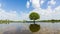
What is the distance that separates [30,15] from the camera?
125 ft

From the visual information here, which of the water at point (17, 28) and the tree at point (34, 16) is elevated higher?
the tree at point (34, 16)

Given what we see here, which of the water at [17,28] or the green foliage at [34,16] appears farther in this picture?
the green foliage at [34,16]

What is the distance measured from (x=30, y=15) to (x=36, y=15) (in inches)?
75.0

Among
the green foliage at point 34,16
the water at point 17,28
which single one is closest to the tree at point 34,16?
the green foliage at point 34,16

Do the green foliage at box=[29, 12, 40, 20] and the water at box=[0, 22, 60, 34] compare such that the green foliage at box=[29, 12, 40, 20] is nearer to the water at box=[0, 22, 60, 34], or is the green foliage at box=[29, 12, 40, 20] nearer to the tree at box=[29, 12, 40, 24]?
the tree at box=[29, 12, 40, 24]

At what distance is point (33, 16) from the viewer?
125 feet

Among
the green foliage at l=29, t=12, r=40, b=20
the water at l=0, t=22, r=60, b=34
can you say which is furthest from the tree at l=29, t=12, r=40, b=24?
the water at l=0, t=22, r=60, b=34

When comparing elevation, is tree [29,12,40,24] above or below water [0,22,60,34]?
above

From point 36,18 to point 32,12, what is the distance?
224 cm

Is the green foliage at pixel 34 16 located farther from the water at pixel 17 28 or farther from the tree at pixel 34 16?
the water at pixel 17 28

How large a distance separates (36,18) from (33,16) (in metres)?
1.11

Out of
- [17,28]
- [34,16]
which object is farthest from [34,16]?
[17,28]

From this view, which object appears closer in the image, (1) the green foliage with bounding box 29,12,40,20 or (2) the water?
(2) the water

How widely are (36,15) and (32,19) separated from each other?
2339 mm
